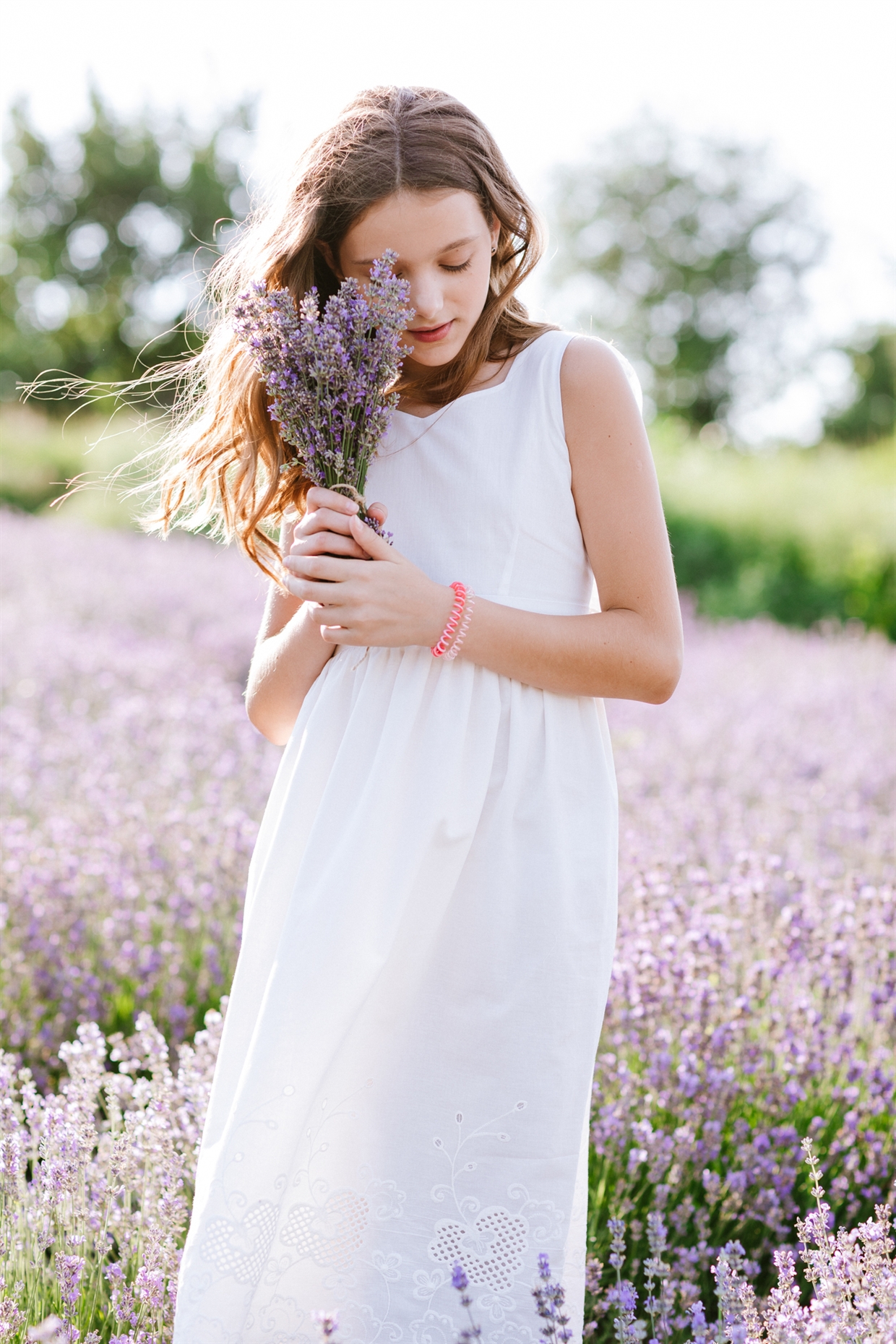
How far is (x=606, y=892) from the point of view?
1699mm

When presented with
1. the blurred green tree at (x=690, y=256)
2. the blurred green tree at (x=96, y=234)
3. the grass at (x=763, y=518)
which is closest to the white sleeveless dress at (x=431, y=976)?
the grass at (x=763, y=518)

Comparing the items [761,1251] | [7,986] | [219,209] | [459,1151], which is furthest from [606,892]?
[219,209]

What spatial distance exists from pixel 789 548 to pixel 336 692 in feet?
39.0

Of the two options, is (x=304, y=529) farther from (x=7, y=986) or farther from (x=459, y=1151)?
(x=7, y=986)

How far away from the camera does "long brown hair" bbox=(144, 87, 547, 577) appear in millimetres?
1720

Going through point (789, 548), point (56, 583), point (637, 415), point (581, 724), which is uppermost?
point (637, 415)

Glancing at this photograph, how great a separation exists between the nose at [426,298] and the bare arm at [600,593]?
0.75 feet

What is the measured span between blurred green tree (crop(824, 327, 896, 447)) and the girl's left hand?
36685mm

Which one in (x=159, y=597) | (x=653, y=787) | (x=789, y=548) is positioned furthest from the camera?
(x=789, y=548)

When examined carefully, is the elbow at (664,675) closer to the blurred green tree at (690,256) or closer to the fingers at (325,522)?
the fingers at (325,522)

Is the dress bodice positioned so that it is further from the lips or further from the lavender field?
the lavender field

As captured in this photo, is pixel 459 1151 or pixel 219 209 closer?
pixel 459 1151

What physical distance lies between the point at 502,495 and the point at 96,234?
3101cm

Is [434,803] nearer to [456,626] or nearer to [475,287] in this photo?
[456,626]
